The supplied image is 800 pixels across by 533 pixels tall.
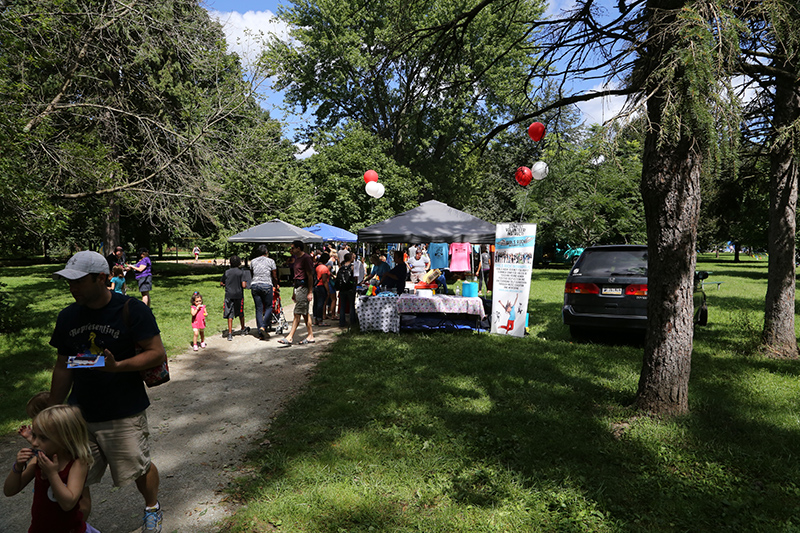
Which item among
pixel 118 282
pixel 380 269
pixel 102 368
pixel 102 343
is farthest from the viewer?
pixel 118 282

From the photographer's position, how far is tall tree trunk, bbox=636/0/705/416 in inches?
170

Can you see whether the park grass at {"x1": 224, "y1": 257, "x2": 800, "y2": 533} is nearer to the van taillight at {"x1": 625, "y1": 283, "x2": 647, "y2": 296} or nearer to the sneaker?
the sneaker

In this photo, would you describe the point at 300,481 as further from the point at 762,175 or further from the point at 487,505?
the point at 762,175

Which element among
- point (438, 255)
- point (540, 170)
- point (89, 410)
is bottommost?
point (89, 410)

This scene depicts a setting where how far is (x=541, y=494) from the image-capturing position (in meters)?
3.51

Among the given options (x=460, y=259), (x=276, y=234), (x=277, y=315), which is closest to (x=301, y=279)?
(x=277, y=315)

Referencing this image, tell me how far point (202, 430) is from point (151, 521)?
1989 mm

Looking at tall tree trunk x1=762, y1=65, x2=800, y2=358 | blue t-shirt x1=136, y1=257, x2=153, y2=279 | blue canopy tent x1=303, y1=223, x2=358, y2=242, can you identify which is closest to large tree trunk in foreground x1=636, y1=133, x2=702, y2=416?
tall tree trunk x1=762, y1=65, x2=800, y2=358

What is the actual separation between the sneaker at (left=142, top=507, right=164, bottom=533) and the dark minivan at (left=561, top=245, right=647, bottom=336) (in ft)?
22.9

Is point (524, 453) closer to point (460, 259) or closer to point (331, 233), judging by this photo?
A: point (460, 259)

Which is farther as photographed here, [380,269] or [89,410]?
[380,269]

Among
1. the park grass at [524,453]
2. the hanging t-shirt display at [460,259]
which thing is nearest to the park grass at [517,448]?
the park grass at [524,453]

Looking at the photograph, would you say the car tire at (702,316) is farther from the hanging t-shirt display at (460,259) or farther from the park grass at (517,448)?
the hanging t-shirt display at (460,259)

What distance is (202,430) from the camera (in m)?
4.91
